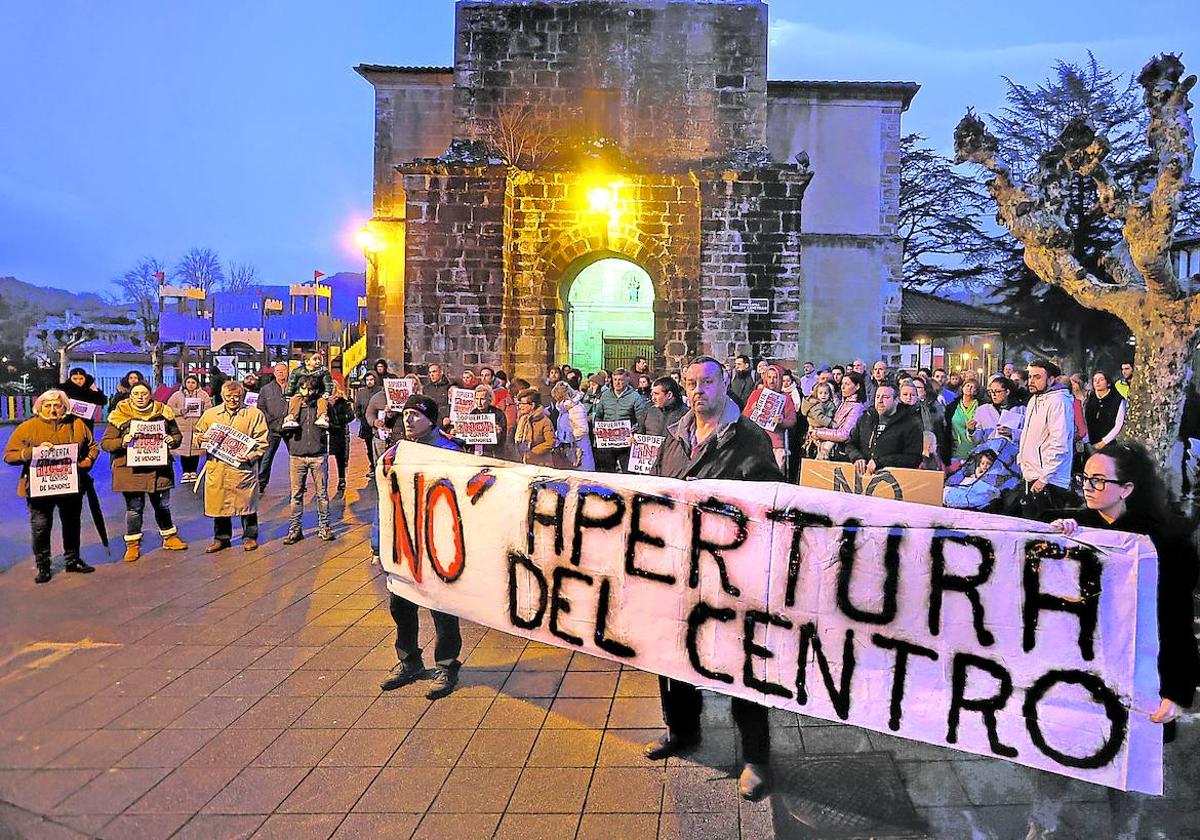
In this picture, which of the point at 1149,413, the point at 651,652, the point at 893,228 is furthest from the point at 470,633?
the point at 893,228

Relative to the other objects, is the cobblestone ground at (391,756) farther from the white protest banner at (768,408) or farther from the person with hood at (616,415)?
the white protest banner at (768,408)

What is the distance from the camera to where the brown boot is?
886cm

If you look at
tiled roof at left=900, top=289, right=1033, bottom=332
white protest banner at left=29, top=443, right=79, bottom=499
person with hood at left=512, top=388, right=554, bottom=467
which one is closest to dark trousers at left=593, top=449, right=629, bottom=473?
person with hood at left=512, top=388, right=554, bottom=467

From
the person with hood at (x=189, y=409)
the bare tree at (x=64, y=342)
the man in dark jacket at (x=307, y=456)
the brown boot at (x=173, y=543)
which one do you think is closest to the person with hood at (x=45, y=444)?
the brown boot at (x=173, y=543)

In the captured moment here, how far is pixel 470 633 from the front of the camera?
20.1 feet

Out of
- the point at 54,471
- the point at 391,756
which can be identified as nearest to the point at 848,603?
the point at 391,756

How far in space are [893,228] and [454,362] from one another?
15.0 metres

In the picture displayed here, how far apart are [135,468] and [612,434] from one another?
546 centimetres

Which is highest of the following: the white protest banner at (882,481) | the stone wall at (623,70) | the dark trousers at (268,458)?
the stone wall at (623,70)

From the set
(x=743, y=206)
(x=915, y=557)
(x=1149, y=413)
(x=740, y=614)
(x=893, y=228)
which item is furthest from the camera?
(x=893, y=228)

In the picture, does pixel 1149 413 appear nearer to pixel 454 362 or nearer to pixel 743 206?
pixel 743 206

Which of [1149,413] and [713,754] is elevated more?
[1149,413]

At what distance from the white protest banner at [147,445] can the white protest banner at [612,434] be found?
4.98 m

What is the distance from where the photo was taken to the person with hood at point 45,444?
7.70 m
